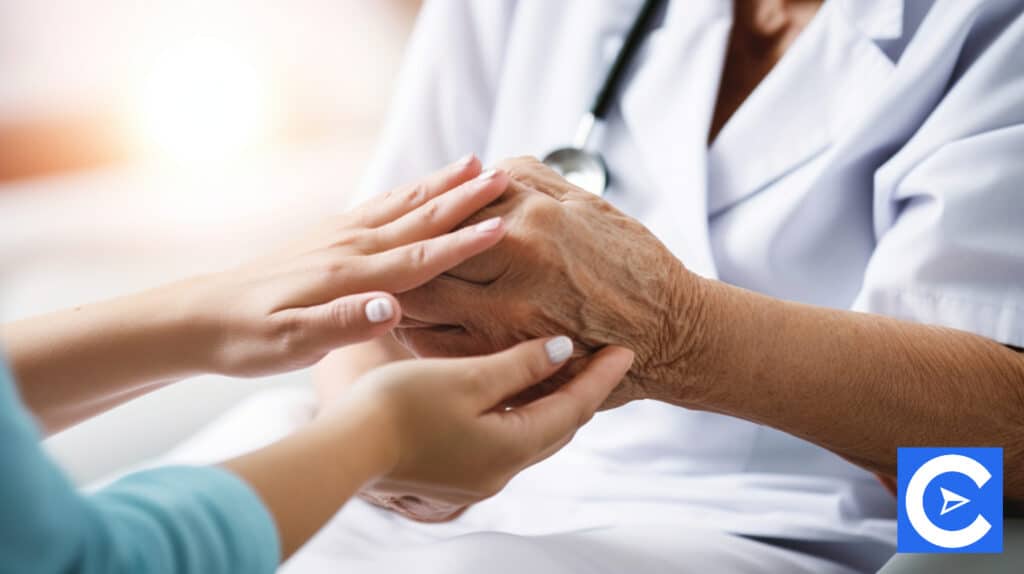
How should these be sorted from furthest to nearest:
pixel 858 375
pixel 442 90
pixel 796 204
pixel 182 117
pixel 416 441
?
pixel 182 117
pixel 442 90
pixel 796 204
pixel 858 375
pixel 416 441

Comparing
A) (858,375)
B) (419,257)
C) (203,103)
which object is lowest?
(858,375)

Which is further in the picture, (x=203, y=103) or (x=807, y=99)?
(x=203, y=103)

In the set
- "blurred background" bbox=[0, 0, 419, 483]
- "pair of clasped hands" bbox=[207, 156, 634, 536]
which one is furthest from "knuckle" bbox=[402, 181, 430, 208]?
"blurred background" bbox=[0, 0, 419, 483]

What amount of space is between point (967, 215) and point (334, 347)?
543 millimetres

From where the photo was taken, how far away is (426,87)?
1.09m

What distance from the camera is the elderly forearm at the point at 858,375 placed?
75cm

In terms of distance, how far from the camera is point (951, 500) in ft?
2.50

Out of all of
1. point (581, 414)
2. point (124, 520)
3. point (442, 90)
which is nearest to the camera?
point (124, 520)

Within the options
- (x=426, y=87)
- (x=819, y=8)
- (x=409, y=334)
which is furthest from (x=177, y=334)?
(x=819, y=8)

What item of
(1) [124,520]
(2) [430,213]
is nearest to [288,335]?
(2) [430,213]

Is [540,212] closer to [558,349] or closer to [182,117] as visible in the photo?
[558,349]

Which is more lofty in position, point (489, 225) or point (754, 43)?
point (754, 43)

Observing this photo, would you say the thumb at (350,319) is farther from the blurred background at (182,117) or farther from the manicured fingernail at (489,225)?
the blurred background at (182,117)

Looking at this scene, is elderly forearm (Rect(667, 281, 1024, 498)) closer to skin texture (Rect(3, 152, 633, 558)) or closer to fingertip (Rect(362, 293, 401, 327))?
skin texture (Rect(3, 152, 633, 558))
